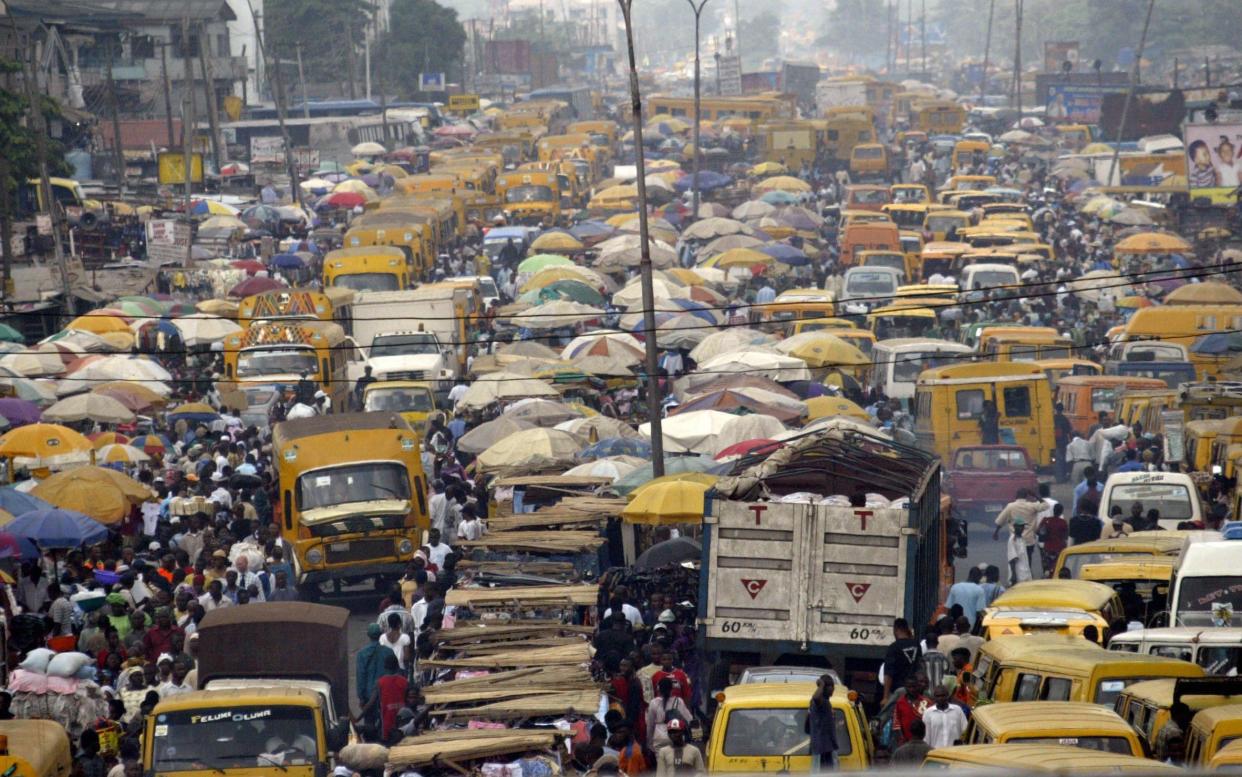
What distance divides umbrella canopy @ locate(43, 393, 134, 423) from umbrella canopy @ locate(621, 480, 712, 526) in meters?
10.7

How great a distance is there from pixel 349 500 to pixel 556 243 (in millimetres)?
27219

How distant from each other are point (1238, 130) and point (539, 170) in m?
19.5

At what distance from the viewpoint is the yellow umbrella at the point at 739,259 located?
1806 inches

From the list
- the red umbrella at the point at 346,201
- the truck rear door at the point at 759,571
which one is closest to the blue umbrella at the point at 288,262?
the red umbrella at the point at 346,201

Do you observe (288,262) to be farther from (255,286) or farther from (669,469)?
(669,469)

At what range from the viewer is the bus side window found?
1334 cm

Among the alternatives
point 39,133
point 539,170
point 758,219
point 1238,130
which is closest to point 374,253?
point 39,133

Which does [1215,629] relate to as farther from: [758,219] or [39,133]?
[758,219]

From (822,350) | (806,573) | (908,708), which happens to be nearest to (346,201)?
(822,350)

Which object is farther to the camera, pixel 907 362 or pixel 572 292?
pixel 572 292

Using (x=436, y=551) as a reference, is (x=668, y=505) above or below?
above

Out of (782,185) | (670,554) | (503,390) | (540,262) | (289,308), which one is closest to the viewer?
(670,554)

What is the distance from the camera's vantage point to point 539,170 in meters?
64.1

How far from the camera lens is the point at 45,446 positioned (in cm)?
2559
